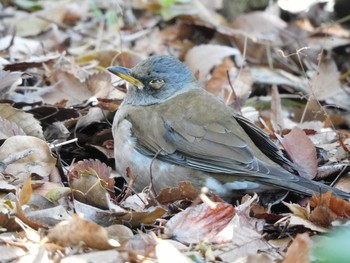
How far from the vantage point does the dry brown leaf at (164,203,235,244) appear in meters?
4.02

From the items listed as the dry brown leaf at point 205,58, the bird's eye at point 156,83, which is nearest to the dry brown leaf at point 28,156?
the bird's eye at point 156,83

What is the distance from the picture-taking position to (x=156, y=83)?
5992 mm

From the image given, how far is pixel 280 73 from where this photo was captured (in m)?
8.35

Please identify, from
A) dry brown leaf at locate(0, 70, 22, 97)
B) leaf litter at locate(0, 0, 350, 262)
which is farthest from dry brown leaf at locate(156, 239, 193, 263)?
dry brown leaf at locate(0, 70, 22, 97)

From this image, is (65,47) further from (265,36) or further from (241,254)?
(241,254)

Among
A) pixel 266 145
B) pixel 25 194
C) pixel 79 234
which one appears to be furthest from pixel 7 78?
pixel 79 234

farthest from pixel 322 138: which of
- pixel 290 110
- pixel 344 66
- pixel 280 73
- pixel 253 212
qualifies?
pixel 344 66

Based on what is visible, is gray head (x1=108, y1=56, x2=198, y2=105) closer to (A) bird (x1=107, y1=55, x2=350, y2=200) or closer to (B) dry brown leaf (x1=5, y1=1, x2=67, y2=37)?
(A) bird (x1=107, y1=55, x2=350, y2=200)

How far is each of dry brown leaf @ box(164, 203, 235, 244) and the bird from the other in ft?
2.59

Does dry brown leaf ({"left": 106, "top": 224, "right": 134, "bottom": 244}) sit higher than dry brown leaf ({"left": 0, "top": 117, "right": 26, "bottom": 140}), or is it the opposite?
dry brown leaf ({"left": 106, "top": 224, "right": 134, "bottom": 244})

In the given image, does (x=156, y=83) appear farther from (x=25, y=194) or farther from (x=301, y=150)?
(x=25, y=194)

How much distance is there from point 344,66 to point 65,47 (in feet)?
11.0

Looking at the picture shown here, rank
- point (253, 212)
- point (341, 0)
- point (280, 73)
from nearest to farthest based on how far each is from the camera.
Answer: point (253, 212), point (280, 73), point (341, 0)

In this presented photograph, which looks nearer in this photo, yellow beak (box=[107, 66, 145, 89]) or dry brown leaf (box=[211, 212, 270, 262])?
dry brown leaf (box=[211, 212, 270, 262])
